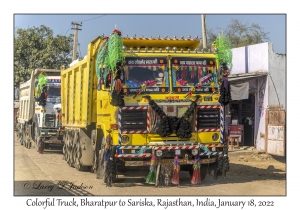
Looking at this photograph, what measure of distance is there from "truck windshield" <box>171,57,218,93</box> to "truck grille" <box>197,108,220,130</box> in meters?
0.48

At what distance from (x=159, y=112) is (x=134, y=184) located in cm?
188

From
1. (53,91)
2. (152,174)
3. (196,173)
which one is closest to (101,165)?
(152,174)

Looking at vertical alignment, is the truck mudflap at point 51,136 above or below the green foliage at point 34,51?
below

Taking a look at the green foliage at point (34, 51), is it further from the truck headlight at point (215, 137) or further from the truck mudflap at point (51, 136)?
the truck headlight at point (215, 137)

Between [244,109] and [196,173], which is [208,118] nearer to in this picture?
[196,173]

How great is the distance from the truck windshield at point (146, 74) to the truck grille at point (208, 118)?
3.42 ft

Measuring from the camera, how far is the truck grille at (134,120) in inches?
449

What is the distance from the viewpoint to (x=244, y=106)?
22.2 metres

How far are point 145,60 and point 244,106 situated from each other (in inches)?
444

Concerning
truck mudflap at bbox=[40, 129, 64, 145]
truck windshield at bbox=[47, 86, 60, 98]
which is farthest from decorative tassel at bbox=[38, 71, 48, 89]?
truck mudflap at bbox=[40, 129, 64, 145]

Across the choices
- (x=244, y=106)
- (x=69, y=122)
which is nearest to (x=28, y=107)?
(x=69, y=122)

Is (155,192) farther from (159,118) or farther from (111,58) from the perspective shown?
(111,58)

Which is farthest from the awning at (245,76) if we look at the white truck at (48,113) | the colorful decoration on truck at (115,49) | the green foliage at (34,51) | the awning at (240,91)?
the green foliage at (34,51)

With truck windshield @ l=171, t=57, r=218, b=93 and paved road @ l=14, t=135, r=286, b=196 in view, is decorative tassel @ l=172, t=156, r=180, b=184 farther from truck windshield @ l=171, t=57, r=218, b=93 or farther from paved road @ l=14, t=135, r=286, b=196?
truck windshield @ l=171, t=57, r=218, b=93
